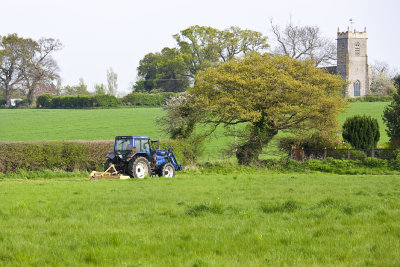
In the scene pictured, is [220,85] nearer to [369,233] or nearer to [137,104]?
[369,233]

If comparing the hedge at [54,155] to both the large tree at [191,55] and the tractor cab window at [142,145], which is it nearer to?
the tractor cab window at [142,145]

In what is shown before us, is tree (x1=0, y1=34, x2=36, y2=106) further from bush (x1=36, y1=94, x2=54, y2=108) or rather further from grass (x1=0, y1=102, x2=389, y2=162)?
grass (x1=0, y1=102, x2=389, y2=162)

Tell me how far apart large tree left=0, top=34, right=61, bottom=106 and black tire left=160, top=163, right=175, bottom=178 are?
57377 millimetres

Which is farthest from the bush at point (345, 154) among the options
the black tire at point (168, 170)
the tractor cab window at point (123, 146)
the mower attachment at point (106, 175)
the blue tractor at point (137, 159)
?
the mower attachment at point (106, 175)

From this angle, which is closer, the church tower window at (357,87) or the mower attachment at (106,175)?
the mower attachment at (106,175)

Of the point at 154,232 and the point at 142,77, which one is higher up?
the point at 142,77

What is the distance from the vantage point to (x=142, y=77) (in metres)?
92.4

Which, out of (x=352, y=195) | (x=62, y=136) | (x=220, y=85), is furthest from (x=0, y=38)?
(x=352, y=195)

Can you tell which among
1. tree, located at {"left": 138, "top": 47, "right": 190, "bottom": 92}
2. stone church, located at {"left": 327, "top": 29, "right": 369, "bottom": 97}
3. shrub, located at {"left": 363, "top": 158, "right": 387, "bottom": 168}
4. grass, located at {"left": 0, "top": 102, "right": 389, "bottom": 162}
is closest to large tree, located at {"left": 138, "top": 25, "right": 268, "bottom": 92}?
tree, located at {"left": 138, "top": 47, "right": 190, "bottom": 92}

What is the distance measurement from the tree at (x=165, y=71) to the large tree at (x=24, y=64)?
52.8 feet

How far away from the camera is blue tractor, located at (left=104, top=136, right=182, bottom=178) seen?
65.4 ft

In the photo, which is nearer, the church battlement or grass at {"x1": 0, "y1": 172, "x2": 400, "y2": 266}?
grass at {"x1": 0, "y1": 172, "x2": 400, "y2": 266}

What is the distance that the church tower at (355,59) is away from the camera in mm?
92250

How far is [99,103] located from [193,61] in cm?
1675
